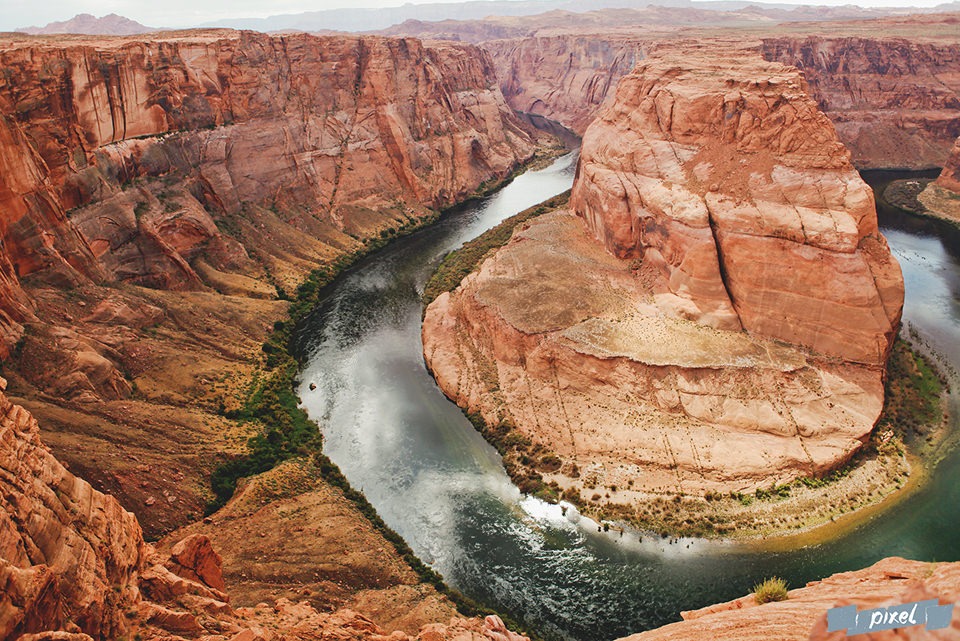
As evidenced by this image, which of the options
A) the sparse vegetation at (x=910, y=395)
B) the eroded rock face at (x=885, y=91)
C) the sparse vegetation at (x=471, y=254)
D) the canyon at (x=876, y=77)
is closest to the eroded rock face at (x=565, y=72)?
the canyon at (x=876, y=77)

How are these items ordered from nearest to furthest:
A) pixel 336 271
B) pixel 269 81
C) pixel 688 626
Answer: pixel 688 626 < pixel 336 271 < pixel 269 81

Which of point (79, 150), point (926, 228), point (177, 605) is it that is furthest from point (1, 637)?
point (926, 228)

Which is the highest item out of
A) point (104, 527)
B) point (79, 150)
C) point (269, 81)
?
point (269, 81)

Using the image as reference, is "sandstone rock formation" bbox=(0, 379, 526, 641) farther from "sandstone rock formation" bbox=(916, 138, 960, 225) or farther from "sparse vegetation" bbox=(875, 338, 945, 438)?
"sandstone rock formation" bbox=(916, 138, 960, 225)

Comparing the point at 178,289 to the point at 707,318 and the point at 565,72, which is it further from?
the point at 565,72

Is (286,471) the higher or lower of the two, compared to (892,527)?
higher

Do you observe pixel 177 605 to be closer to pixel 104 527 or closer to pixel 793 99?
pixel 104 527

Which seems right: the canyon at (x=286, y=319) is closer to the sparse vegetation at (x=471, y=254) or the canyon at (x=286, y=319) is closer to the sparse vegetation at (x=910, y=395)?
the sparse vegetation at (x=910, y=395)
